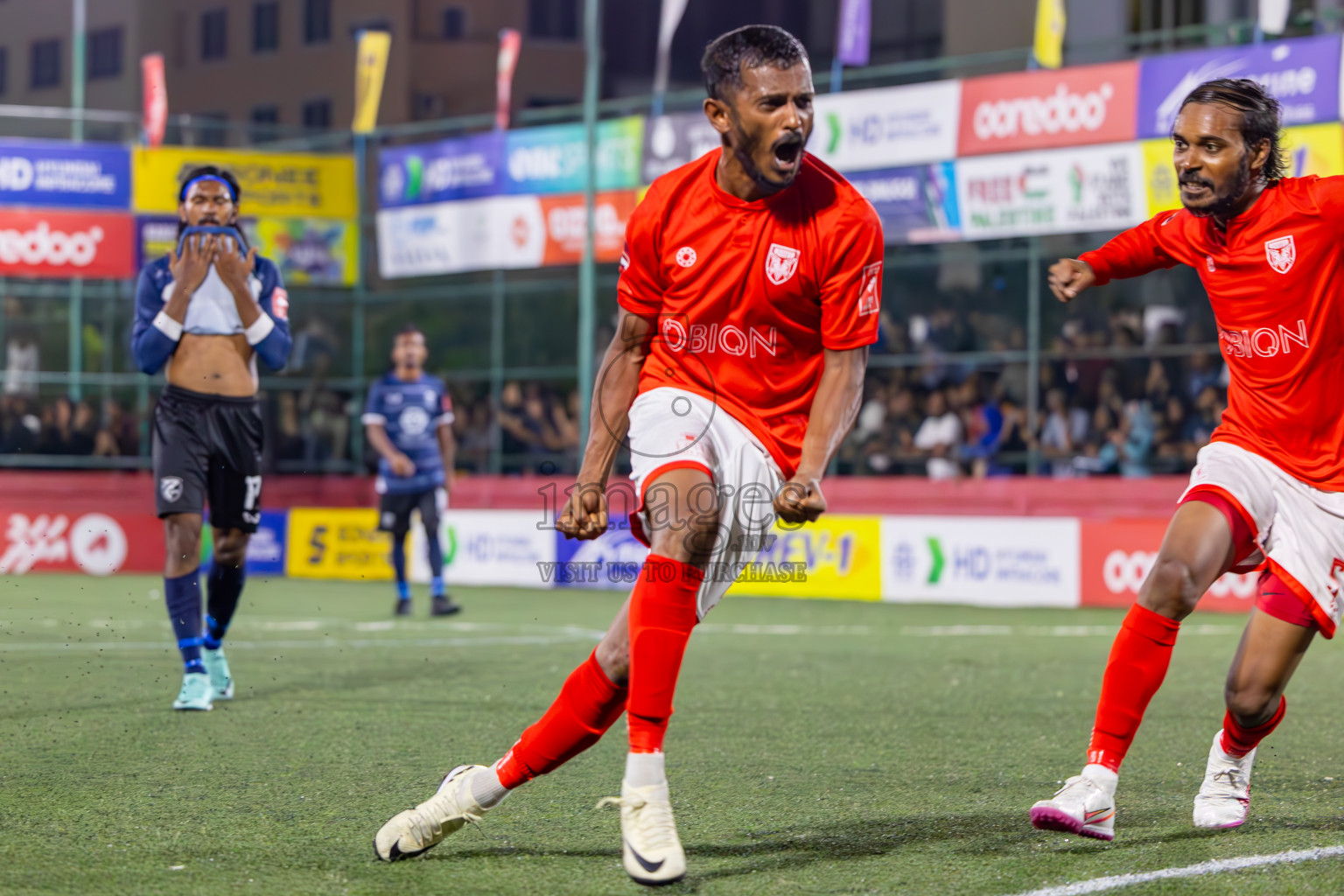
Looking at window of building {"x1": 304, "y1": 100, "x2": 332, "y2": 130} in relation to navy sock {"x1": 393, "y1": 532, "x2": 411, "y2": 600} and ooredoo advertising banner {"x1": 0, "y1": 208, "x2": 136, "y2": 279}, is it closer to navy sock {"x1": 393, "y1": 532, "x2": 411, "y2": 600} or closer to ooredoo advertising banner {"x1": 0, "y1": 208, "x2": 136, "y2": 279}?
ooredoo advertising banner {"x1": 0, "y1": 208, "x2": 136, "y2": 279}

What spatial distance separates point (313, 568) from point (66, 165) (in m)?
8.19

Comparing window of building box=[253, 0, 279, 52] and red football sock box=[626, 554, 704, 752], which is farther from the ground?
window of building box=[253, 0, 279, 52]

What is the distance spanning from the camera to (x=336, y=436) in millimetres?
24750

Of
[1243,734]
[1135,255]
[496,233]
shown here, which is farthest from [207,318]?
[496,233]

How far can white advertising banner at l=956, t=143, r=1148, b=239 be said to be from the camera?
1742cm

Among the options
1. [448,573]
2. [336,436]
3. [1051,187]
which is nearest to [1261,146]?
[1051,187]

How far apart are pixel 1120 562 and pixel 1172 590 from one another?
36.6 ft

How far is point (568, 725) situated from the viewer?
4141mm

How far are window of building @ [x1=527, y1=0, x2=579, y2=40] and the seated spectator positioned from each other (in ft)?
102

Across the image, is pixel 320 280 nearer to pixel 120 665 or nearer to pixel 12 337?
pixel 12 337

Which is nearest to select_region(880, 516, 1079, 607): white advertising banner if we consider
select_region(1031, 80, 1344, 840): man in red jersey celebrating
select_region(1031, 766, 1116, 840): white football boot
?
select_region(1031, 80, 1344, 840): man in red jersey celebrating

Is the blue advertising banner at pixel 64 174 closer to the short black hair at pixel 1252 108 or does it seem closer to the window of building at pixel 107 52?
the short black hair at pixel 1252 108

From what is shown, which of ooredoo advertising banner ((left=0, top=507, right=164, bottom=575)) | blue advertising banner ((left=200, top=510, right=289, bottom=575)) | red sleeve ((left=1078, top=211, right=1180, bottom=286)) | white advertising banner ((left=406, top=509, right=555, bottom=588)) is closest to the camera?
red sleeve ((left=1078, top=211, right=1180, bottom=286))

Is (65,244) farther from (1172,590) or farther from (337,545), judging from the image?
(1172,590)
